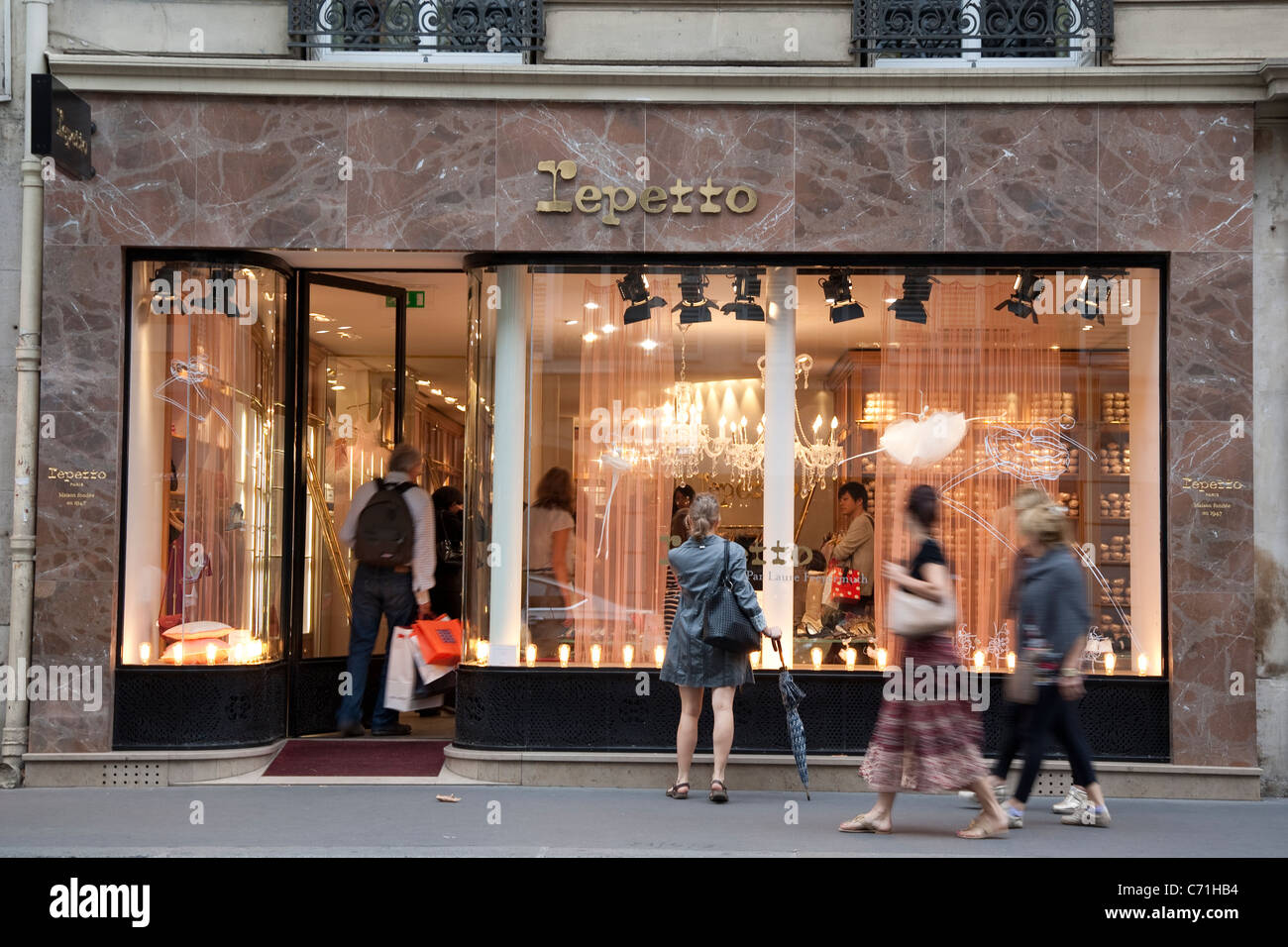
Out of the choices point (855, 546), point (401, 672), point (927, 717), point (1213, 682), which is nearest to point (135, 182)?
point (401, 672)

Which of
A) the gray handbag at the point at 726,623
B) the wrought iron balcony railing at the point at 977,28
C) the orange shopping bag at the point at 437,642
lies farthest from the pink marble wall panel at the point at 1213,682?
the orange shopping bag at the point at 437,642

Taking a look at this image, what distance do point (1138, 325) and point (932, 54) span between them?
2.44 meters

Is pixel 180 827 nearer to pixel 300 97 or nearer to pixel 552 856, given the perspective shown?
pixel 552 856

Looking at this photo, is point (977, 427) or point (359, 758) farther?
point (977, 427)

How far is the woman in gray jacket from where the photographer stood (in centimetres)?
904

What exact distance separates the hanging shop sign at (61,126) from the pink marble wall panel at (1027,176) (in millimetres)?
5891

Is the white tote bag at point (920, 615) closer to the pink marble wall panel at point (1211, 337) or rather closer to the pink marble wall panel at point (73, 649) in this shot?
the pink marble wall panel at point (1211, 337)

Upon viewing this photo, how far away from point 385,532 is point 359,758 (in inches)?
66.5

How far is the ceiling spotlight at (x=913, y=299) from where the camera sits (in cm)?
1027

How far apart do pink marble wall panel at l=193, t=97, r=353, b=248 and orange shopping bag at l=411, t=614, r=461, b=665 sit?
2.91 m

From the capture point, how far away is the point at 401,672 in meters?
10.8

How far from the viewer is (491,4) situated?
33.3ft

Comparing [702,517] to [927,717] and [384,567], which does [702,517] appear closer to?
[927,717]

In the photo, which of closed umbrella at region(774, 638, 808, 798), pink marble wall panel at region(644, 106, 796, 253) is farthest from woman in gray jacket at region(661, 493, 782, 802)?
pink marble wall panel at region(644, 106, 796, 253)
